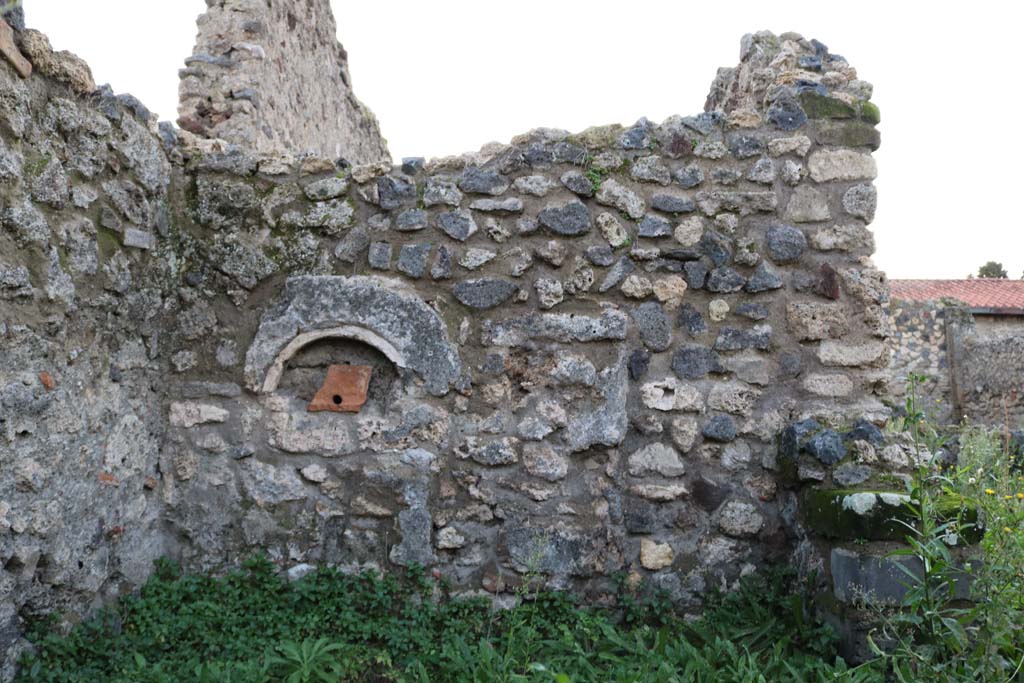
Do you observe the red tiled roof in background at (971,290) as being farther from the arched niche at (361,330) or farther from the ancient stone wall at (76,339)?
the ancient stone wall at (76,339)

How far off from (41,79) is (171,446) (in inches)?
63.3

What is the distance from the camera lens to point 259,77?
4660 millimetres

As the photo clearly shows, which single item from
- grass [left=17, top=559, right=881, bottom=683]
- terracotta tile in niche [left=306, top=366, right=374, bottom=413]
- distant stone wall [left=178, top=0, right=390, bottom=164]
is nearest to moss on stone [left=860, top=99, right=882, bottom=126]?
grass [left=17, top=559, right=881, bottom=683]

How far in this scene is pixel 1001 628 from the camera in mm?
2184

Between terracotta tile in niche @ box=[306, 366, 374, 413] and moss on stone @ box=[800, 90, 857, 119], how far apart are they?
8.14 ft

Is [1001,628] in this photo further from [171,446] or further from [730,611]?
[171,446]

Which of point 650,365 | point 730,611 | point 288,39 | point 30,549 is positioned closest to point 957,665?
point 730,611

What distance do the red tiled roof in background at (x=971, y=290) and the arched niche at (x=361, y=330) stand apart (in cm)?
1587

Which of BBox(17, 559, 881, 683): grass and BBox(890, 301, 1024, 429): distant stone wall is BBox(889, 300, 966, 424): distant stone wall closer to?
BBox(890, 301, 1024, 429): distant stone wall

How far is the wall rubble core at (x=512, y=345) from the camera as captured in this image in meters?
3.22

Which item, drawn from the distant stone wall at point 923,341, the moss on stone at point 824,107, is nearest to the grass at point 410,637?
the moss on stone at point 824,107

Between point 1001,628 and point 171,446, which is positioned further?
point 171,446

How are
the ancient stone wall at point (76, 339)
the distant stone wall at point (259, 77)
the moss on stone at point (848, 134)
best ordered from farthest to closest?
1. the distant stone wall at point (259, 77)
2. the moss on stone at point (848, 134)
3. the ancient stone wall at point (76, 339)

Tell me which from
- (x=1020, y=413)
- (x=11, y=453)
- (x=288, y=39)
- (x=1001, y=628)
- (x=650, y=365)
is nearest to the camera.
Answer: (x=1001, y=628)
